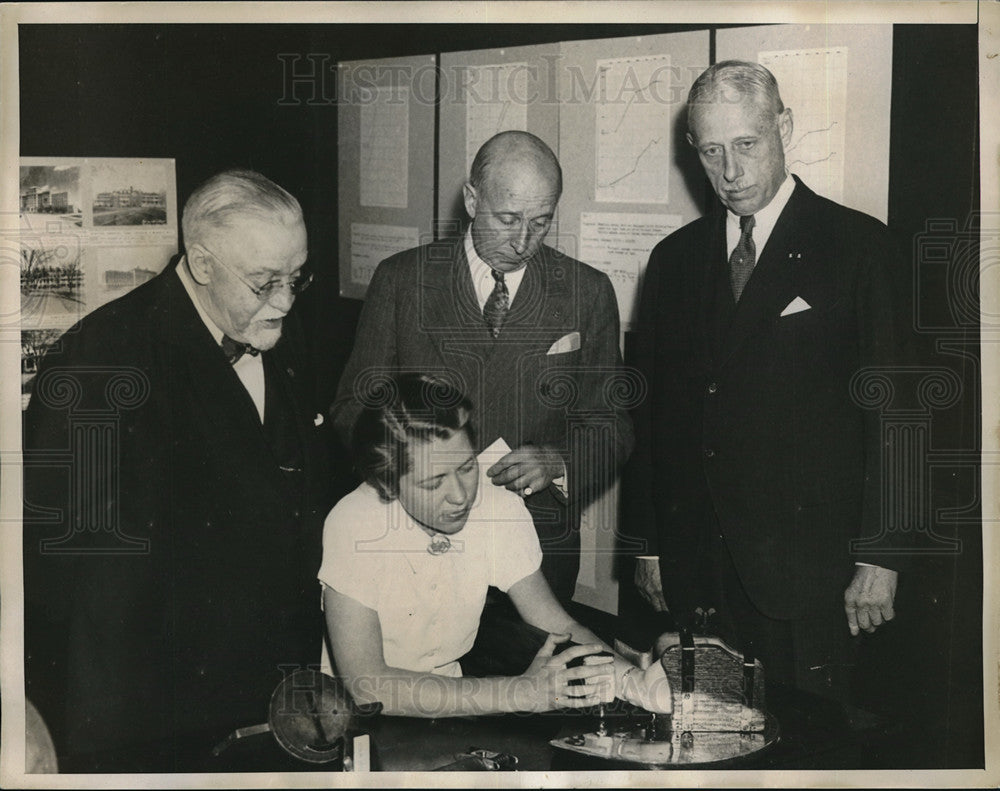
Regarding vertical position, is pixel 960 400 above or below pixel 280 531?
above

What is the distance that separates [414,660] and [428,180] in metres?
1.12

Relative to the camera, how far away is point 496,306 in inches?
105

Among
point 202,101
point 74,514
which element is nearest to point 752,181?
point 202,101

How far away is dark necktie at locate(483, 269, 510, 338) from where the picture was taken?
105 inches

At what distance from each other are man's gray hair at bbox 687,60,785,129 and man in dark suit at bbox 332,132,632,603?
442 mm

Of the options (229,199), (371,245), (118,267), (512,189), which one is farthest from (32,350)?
(512,189)

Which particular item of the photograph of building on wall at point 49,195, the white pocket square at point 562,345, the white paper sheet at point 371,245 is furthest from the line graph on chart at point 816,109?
the photograph of building on wall at point 49,195

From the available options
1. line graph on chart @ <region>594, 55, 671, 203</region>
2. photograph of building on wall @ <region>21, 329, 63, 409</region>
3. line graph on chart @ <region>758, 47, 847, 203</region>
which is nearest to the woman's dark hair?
line graph on chart @ <region>594, 55, 671, 203</region>

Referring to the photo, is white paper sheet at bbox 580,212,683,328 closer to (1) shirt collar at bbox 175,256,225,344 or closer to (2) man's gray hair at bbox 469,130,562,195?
(2) man's gray hair at bbox 469,130,562,195

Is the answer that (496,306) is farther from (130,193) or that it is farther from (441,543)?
(130,193)

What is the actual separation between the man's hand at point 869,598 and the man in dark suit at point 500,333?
0.73 m

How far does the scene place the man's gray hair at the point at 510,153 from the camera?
8.59 feet

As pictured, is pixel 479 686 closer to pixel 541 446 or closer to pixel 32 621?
pixel 541 446

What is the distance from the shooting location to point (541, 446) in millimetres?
2684
